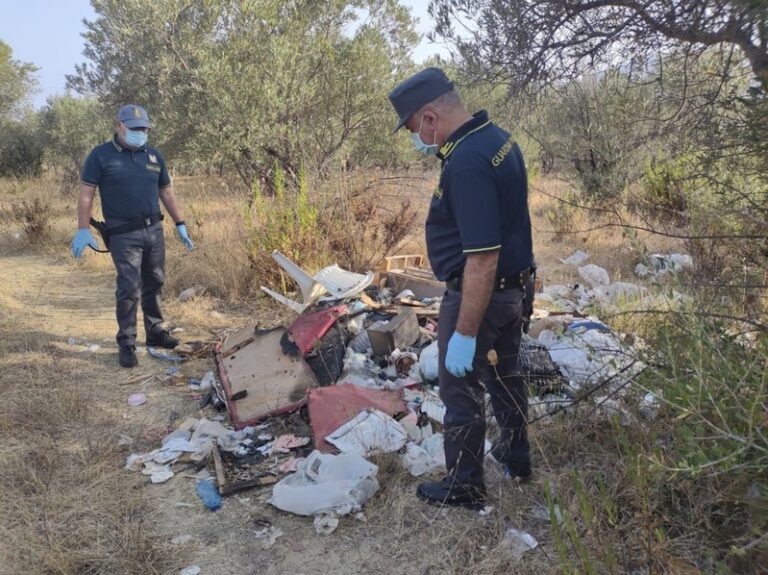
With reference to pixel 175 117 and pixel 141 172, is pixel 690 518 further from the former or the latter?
pixel 175 117

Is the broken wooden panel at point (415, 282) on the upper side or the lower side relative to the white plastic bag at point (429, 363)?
upper

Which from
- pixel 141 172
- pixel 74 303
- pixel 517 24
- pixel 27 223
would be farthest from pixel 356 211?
pixel 27 223

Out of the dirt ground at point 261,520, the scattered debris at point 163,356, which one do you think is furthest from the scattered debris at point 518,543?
the scattered debris at point 163,356

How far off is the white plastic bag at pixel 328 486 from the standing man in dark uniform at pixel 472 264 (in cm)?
29

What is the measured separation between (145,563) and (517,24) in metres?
3.88

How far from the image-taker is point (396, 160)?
10.9 meters

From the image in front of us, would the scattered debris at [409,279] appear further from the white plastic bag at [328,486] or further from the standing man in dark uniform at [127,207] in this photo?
the white plastic bag at [328,486]

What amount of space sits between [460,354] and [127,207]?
3378 millimetres

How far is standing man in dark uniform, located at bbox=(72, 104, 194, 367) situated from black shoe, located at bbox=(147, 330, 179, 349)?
250mm

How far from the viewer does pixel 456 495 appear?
262 centimetres

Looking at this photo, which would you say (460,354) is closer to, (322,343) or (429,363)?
(429,363)

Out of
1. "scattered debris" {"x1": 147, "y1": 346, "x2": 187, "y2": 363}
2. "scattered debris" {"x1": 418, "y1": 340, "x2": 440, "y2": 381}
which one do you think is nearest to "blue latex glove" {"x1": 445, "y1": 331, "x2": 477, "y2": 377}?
"scattered debris" {"x1": 418, "y1": 340, "x2": 440, "y2": 381}

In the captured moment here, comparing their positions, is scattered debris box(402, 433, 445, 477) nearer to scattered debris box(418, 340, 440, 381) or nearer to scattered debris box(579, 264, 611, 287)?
scattered debris box(418, 340, 440, 381)

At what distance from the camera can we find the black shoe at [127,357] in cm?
463
